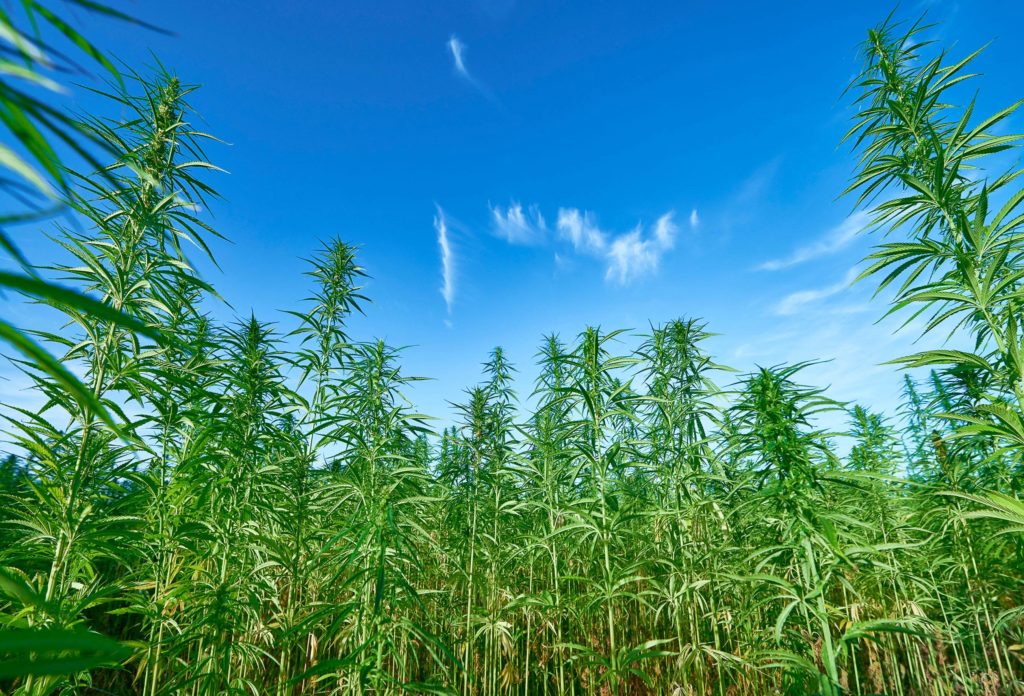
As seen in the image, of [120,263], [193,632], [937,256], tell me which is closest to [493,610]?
[193,632]

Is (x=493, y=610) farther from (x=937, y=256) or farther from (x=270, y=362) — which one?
(x=937, y=256)

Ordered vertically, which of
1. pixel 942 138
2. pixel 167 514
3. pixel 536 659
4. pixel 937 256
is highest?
pixel 942 138

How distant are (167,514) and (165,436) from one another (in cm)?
69

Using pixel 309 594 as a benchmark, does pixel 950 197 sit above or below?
above

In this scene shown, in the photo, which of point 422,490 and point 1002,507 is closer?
point 1002,507

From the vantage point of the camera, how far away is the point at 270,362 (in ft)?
11.4

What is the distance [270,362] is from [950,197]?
493cm

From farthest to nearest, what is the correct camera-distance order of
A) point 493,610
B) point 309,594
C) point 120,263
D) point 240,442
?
point 493,610, point 309,594, point 240,442, point 120,263

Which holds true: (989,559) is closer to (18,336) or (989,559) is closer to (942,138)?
(942,138)

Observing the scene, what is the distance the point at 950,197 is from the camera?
3.07 meters

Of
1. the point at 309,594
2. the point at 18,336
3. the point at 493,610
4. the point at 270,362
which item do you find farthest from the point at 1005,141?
the point at 309,594

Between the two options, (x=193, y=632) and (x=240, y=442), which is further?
(x=240, y=442)

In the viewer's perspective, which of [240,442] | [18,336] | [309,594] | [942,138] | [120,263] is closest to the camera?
[18,336]

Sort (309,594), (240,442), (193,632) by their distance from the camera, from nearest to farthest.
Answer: (193,632), (240,442), (309,594)
